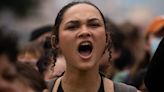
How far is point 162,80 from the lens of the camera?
4.73 meters

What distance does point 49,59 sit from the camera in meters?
5.63

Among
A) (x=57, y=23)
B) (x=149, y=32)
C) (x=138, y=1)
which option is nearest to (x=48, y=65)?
(x=57, y=23)

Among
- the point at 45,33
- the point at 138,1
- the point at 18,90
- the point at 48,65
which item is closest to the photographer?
the point at 18,90

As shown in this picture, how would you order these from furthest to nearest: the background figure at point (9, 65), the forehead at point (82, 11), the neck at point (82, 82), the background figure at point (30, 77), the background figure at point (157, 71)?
the background figure at point (157, 71), the forehead at point (82, 11), the neck at point (82, 82), the background figure at point (30, 77), the background figure at point (9, 65)

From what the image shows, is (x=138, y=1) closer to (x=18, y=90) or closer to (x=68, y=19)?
(x=68, y=19)

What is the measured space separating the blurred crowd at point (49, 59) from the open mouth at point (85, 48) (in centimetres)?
28

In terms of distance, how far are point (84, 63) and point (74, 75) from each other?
0.10 m

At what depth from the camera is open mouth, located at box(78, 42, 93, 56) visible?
450cm

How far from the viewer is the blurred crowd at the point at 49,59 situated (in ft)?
10.2

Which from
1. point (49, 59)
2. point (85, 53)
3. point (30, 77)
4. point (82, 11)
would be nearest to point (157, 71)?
point (85, 53)

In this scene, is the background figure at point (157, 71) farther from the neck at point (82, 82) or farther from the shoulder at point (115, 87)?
the neck at point (82, 82)

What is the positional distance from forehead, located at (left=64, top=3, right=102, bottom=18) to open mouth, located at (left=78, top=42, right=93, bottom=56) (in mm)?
181

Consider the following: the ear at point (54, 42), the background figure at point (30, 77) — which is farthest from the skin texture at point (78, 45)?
the background figure at point (30, 77)

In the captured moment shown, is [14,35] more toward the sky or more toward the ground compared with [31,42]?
more toward the sky
